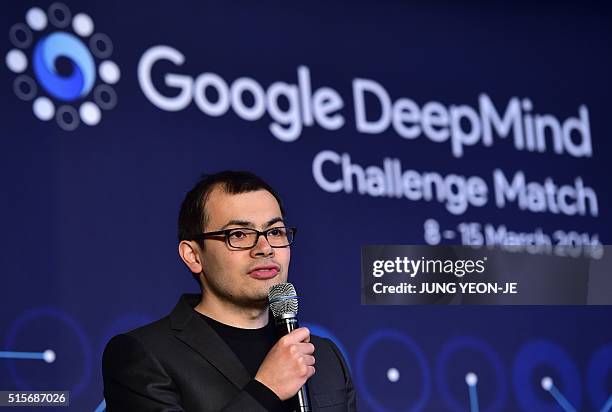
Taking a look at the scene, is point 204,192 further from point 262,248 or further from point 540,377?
point 540,377

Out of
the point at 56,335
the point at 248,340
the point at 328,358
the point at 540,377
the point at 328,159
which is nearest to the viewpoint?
the point at 248,340

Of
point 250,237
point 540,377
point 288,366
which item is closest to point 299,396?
point 288,366

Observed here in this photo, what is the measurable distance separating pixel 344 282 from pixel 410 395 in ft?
1.91

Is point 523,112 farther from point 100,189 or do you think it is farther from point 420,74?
point 100,189

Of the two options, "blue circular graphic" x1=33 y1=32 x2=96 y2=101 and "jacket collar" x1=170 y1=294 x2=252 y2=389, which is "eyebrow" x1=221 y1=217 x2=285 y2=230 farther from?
"blue circular graphic" x1=33 y1=32 x2=96 y2=101

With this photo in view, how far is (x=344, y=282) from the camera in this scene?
3.95 metres

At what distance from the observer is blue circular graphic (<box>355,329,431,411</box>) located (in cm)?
391

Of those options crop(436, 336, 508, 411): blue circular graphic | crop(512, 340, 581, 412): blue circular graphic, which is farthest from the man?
crop(512, 340, 581, 412): blue circular graphic

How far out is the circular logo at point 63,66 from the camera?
11.7 feet

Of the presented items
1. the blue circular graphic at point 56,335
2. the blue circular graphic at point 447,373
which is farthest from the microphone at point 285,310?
the blue circular graphic at point 447,373

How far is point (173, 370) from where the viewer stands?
2088 millimetres

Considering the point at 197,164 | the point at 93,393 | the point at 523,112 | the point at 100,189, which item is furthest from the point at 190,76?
the point at 523,112

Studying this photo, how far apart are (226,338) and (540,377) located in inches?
93.7

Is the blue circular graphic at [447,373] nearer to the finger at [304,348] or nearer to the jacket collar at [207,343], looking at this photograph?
the jacket collar at [207,343]
